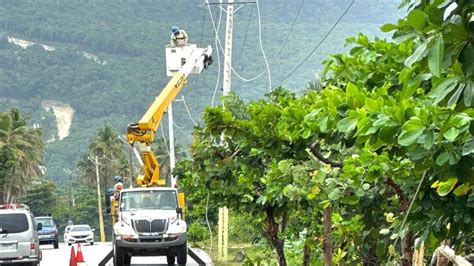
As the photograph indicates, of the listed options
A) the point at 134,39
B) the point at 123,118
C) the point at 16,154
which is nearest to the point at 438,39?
the point at 16,154

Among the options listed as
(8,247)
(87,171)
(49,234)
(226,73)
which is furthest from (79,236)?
(87,171)

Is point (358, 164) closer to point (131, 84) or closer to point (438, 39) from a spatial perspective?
point (438, 39)

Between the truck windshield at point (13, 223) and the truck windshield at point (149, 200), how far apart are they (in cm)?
277

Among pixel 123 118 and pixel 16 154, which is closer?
pixel 16 154

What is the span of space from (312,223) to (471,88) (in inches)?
517

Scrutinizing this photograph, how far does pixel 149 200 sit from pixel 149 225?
3.20 ft

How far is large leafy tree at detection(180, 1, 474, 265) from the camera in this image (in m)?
3.17

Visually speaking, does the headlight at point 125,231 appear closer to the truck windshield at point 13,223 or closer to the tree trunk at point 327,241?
the truck windshield at point 13,223

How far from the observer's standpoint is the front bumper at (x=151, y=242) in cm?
2606

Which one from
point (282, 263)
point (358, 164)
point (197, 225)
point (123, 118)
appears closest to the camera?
point (358, 164)

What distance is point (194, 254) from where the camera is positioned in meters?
32.4

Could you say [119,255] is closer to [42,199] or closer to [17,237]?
[17,237]

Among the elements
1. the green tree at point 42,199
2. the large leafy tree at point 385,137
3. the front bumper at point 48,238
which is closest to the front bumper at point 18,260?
the large leafy tree at point 385,137

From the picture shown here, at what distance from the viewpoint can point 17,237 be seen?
25.7 meters
